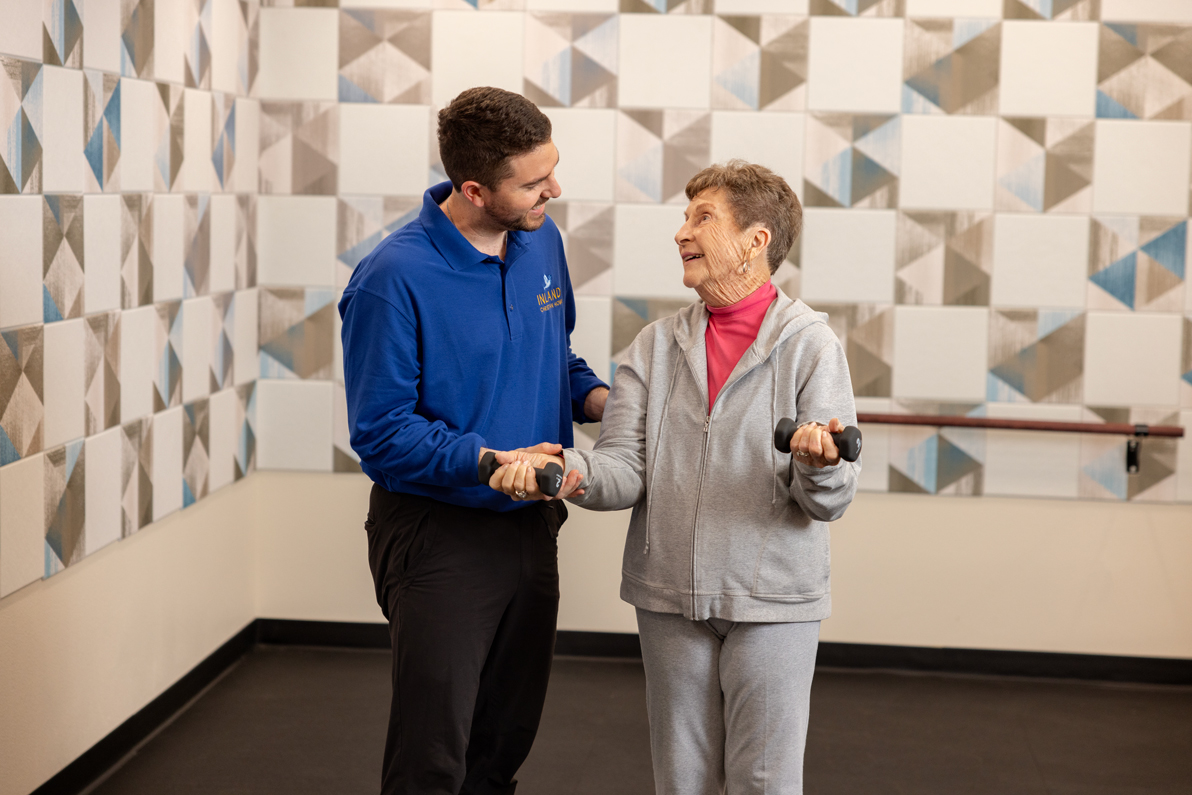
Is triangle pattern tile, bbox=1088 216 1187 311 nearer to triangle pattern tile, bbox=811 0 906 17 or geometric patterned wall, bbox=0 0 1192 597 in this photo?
geometric patterned wall, bbox=0 0 1192 597

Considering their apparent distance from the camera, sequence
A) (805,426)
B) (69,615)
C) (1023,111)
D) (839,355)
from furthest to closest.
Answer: (1023,111) < (69,615) < (839,355) < (805,426)

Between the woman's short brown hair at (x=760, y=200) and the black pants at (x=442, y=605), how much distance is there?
68cm

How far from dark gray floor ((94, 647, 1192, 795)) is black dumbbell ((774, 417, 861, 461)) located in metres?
1.47

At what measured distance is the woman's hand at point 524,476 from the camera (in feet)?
5.92

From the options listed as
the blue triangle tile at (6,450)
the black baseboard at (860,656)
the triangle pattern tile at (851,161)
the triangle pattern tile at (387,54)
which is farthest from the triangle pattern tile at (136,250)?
the triangle pattern tile at (851,161)

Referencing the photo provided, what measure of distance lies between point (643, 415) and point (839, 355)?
356 millimetres

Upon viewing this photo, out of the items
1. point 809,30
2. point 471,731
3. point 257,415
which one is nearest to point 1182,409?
point 809,30

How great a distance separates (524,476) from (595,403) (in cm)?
58

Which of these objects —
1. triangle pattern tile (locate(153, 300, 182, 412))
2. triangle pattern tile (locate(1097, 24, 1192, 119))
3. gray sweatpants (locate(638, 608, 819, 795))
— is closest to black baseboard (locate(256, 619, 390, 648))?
triangle pattern tile (locate(153, 300, 182, 412))

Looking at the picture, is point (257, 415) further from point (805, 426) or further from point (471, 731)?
point (805, 426)

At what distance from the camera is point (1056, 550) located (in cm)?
359

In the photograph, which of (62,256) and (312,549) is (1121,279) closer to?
(312,549)

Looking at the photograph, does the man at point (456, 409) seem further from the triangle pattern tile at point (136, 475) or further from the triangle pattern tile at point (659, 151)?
the triangle pattern tile at point (659, 151)

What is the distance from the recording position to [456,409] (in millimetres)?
2025
